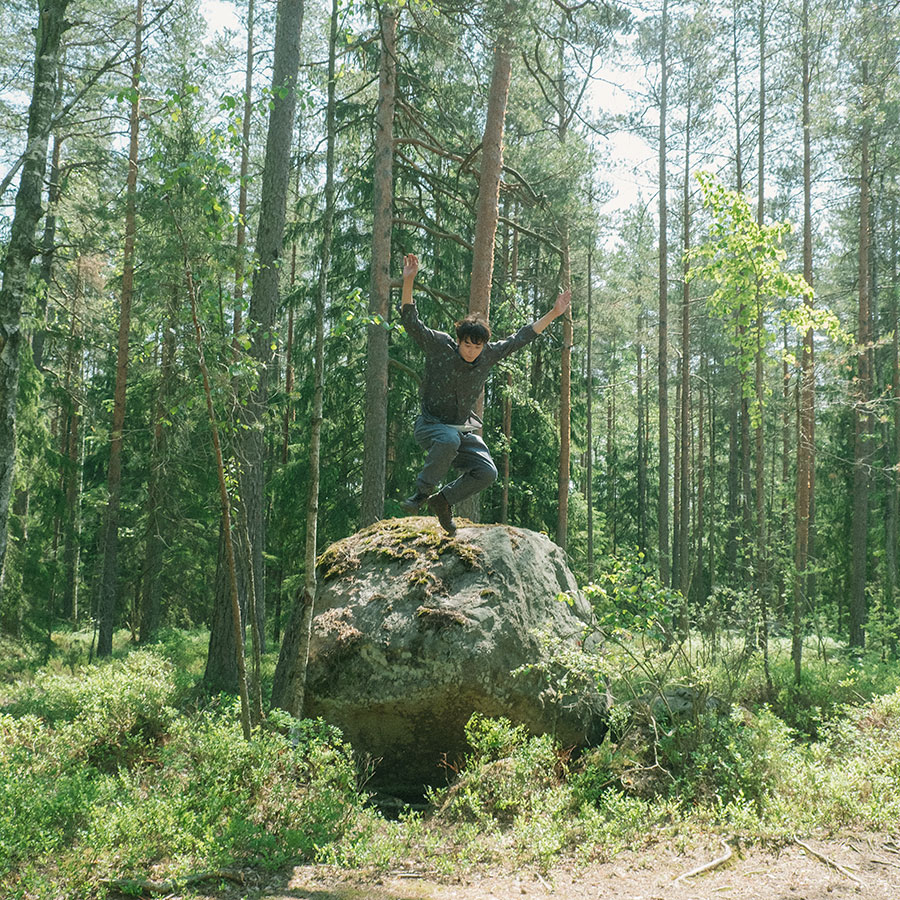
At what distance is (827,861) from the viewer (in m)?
4.25

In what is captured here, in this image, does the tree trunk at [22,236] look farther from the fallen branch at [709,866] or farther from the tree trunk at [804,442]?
the tree trunk at [804,442]

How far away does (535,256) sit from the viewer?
1947 centimetres

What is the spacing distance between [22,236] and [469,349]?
4376mm

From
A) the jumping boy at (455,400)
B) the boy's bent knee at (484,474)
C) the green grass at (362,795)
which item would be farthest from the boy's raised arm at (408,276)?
A: the green grass at (362,795)

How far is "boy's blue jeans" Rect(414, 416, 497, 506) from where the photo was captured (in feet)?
20.7

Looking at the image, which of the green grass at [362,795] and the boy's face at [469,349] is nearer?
the green grass at [362,795]

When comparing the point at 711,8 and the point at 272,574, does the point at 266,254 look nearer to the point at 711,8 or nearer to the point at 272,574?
the point at 272,574

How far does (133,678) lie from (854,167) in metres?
19.2

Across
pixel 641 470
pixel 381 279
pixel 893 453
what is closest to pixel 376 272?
pixel 381 279

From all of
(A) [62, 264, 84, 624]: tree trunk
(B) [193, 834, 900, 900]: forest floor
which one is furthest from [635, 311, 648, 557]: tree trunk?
(B) [193, 834, 900, 900]: forest floor

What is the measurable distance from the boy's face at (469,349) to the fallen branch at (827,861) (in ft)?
14.3

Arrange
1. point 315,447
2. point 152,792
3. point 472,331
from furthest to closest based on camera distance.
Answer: point 472,331, point 315,447, point 152,792

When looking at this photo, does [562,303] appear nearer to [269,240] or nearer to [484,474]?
[484,474]

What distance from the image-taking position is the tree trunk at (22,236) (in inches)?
255
